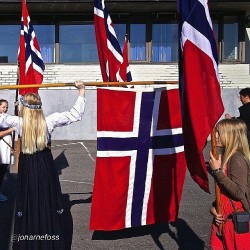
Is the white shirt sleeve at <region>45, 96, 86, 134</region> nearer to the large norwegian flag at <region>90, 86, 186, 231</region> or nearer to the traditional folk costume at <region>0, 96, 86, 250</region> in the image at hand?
the traditional folk costume at <region>0, 96, 86, 250</region>

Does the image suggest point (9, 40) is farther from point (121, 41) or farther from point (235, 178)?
point (235, 178)

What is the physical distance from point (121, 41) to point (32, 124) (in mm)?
13291

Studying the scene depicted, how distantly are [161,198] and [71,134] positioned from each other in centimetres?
1168

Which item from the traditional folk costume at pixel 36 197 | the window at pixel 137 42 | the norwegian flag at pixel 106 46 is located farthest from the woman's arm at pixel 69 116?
the window at pixel 137 42

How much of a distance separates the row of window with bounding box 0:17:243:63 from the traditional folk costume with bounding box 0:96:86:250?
12748 millimetres

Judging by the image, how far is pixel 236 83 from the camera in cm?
1673

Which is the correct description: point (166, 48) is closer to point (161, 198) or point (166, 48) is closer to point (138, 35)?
point (138, 35)

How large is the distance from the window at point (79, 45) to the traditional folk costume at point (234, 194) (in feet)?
46.8

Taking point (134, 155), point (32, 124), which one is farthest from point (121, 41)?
point (32, 124)

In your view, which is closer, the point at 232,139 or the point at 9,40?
the point at 232,139

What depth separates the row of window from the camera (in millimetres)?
17359

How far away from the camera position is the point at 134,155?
5109mm

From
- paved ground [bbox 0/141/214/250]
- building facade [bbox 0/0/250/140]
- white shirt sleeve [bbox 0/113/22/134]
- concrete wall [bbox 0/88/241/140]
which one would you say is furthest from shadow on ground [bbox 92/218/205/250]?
building facade [bbox 0/0/250/140]

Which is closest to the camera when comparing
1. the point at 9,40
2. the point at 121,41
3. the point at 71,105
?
the point at 71,105
